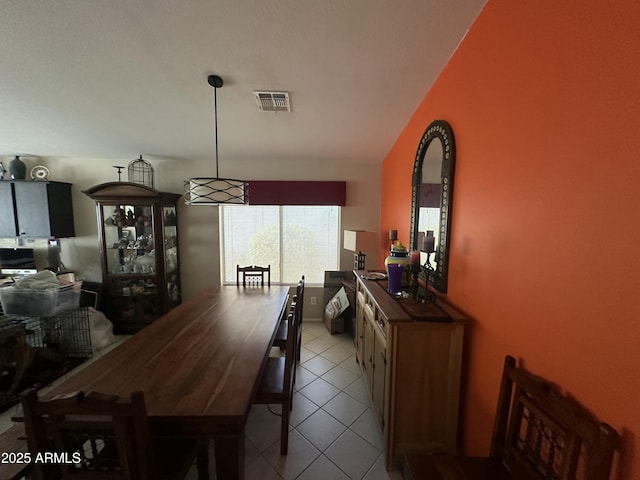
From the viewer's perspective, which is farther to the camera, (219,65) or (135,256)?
(135,256)

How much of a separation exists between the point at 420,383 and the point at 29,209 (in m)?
4.81

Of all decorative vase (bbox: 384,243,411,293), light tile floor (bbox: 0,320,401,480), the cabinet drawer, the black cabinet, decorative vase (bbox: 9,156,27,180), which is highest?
decorative vase (bbox: 9,156,27,180)

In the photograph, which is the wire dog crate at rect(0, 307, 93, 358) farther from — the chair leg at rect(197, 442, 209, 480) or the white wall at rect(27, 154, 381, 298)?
the chair leg at rect(197, 442, 209, 480)

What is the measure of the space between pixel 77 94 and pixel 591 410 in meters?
3.60

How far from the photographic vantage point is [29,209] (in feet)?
10.2

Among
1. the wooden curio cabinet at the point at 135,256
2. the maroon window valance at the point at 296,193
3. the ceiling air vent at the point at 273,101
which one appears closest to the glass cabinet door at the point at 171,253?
the wooden curio cabinet at the point at 135,256

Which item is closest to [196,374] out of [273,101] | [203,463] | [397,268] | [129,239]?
[203,463]

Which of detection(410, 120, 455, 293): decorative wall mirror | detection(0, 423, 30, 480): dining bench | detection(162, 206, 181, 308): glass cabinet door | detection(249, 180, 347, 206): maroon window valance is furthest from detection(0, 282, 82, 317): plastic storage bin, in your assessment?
detection(410, 120, 455, 293): decorative wall mirror

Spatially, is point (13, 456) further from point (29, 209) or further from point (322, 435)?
point (29, 209)

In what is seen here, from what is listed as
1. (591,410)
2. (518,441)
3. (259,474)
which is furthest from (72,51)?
(518,441)

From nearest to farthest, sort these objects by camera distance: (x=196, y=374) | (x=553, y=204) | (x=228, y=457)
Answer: (x=553, y=204) < (x=228, y=457) < (x=196, y=374)

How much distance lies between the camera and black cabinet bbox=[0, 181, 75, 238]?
308 centimetres

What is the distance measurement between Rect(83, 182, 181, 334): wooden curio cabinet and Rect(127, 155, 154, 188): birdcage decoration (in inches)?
16.1

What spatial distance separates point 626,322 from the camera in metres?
0.65
